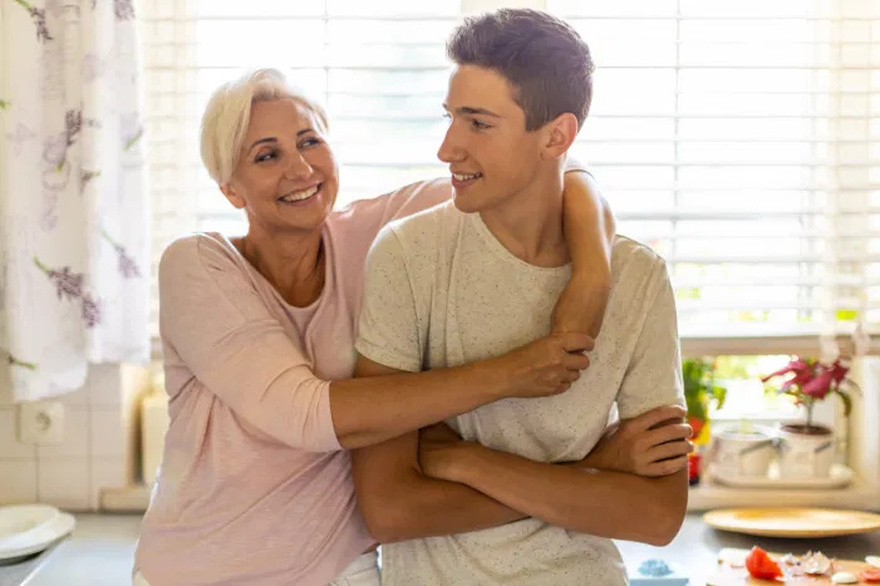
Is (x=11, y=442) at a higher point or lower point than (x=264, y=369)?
lower

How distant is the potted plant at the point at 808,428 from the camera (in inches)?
111

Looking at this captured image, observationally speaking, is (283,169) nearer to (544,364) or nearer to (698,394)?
(544,364)

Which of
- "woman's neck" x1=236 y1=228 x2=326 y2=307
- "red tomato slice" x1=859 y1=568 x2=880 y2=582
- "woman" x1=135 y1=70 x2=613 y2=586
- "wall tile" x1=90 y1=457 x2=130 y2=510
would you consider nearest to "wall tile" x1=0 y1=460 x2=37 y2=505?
"wall tile" x1=90 y1=457 x2=130 y2=510

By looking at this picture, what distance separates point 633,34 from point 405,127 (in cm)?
55

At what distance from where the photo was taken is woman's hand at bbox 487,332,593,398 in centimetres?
168

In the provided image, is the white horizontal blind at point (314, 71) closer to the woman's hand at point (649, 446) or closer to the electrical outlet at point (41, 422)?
the electrical outlet at point (41, 422)

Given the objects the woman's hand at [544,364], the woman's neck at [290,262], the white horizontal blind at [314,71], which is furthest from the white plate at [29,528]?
the woman's hand at [544,364]

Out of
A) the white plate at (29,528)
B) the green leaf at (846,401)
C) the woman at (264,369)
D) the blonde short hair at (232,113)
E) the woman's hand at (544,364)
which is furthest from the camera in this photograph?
the green leaf at (846,401)

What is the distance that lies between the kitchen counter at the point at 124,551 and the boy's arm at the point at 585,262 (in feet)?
2.82

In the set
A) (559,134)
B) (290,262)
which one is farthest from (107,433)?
(559,134)

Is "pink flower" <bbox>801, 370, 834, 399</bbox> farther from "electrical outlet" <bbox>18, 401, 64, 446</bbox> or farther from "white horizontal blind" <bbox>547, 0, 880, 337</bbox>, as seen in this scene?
"electrical outlet" <bbox>18, 401, 64, 446</bbox>

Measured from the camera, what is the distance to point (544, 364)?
1682mm

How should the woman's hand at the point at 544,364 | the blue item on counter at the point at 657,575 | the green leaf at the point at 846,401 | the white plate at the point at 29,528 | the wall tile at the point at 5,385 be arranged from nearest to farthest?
the woman's hand at the point at 544,364 < the blue item on counter at the point at 657,575 < the white plate at the point at 29,528 < the wall tile at the point at 5,385 < the green leaf at the point at 846,401

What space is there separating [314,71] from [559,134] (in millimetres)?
1187
